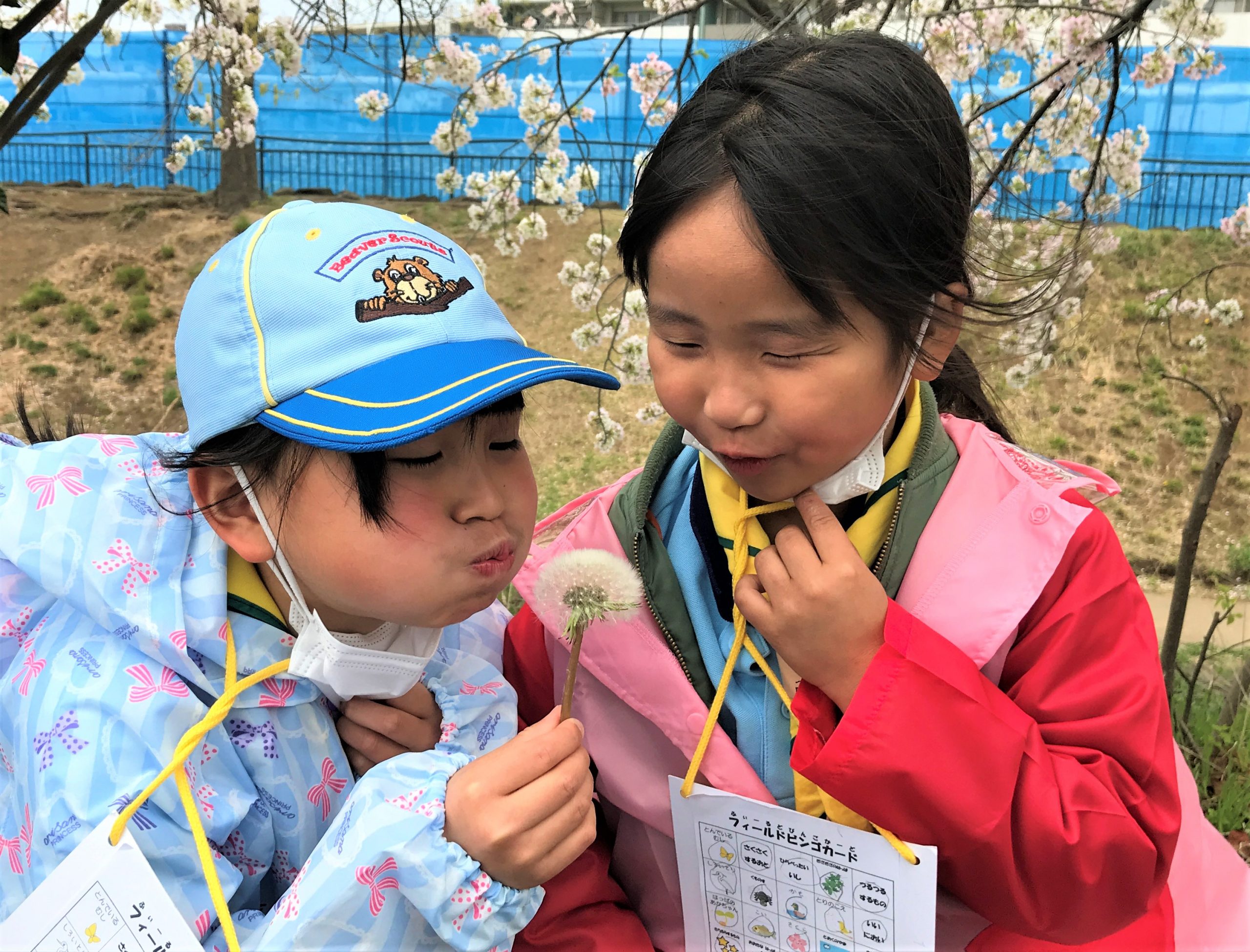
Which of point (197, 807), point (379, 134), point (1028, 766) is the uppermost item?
point (379, 134)

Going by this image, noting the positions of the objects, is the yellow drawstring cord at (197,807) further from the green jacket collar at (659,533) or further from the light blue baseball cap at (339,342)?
the green jacket collar at (659,533)

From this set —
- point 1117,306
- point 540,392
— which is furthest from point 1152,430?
point 540,392

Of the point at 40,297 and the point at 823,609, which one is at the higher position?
the point at 823,609

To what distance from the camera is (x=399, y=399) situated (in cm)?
116

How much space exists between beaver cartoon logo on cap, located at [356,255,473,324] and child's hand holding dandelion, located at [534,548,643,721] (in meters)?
0.41

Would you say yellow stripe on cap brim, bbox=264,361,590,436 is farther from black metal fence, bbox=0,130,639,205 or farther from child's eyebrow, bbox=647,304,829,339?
black metal fence, bbox=0,130,639,205

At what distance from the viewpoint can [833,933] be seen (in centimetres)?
135

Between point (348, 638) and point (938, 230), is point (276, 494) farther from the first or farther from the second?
point (938, 230)

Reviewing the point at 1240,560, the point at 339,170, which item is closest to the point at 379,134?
the point at 339,170

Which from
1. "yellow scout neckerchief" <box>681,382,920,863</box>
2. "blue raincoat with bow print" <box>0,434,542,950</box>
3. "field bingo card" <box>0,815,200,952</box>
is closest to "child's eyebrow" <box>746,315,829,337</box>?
"yellow scout neckerchief" <box>681,382,920,863</box>

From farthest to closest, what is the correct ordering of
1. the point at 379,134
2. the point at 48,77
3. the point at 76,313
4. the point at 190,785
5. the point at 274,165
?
the point at 274,165, the point at 379,134, the point at 76,313, the point at 48,77, the point at 190,785

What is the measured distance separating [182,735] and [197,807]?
0.10 meters

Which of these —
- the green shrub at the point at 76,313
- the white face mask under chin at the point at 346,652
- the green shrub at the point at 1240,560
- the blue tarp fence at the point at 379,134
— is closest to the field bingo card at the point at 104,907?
the white face mask under chin at the point at 346,652

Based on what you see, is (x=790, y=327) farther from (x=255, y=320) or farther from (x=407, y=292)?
(x=255, y=320)
